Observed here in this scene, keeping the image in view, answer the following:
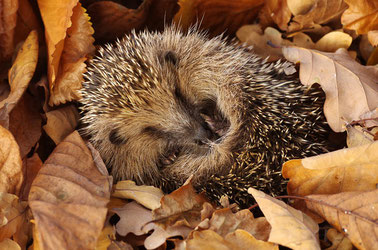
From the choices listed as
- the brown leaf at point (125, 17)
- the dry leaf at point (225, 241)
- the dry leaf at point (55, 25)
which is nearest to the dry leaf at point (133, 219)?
the dry leaf at point (225, 241)

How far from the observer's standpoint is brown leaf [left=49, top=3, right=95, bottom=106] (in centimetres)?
279

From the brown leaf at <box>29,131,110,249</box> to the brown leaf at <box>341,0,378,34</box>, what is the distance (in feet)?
5.88

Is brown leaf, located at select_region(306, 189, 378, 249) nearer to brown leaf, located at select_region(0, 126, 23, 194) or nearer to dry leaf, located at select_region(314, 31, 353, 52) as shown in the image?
dry leaf, located at select_region(314, 31, 353, 52)

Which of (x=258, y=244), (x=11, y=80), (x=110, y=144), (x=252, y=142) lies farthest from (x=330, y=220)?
(x=11, y=80)

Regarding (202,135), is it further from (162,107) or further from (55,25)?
(55,25)

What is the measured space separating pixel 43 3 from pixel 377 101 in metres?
2.12

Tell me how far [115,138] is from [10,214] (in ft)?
3.29

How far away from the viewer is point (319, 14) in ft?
10.2

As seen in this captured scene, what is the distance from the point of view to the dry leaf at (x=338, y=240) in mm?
2098

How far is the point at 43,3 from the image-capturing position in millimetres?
2844

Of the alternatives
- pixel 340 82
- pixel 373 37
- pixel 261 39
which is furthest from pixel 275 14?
pixel 340 82

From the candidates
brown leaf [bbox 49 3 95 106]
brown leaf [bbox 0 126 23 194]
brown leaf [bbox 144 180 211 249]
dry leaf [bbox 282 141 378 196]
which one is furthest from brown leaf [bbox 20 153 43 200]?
dry leaf [bbox 282 141 378 196]

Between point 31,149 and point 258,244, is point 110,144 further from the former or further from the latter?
point 258,244

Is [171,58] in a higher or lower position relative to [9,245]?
higher
